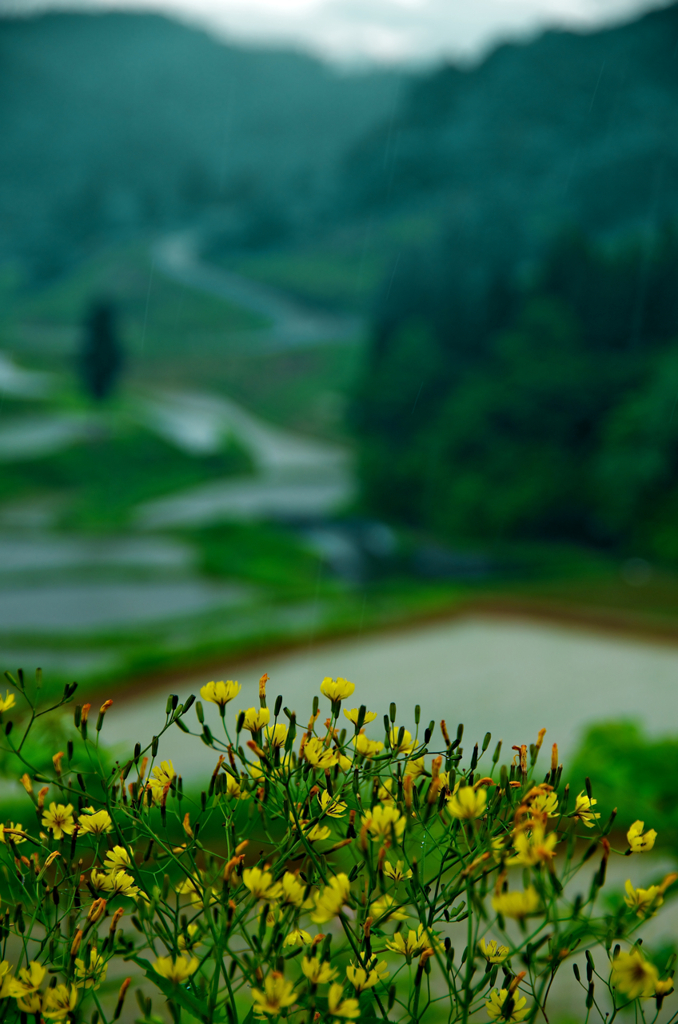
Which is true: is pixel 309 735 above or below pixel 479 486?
above

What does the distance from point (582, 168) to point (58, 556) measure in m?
5.45

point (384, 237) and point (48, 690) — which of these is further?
point (384, 237)

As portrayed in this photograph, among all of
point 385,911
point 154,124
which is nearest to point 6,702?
point 385,911

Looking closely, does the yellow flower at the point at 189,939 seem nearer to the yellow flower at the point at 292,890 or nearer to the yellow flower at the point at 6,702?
the yellow flower at the point at 292,890

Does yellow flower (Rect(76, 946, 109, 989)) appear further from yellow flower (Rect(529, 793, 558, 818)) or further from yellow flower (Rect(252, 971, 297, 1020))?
yellow flower (Rect(529, 793, 558, 818))

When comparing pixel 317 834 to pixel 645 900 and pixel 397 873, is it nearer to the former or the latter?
pixel 397 873

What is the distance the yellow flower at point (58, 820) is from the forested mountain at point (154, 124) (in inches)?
298

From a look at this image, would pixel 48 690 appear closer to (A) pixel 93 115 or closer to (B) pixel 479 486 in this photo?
(B) pixel 479 486

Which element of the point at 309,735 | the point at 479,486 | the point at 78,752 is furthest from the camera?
the point at 479,486

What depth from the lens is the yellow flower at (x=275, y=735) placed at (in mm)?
626

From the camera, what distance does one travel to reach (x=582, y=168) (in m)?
7.75

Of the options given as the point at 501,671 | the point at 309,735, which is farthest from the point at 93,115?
the point at 309,735

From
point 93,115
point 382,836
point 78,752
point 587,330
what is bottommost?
point 78,752

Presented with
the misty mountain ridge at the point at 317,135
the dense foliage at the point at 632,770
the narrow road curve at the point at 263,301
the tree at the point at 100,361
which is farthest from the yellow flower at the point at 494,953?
the misty mountain ridge at the point at 317,135
